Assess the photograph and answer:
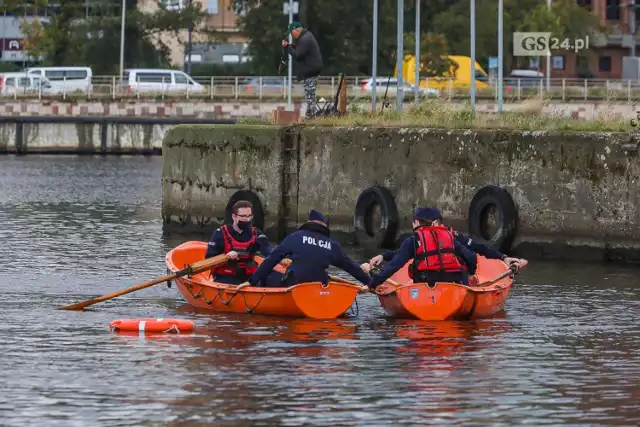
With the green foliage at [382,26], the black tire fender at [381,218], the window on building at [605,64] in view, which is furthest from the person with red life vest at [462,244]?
the window on building at [605,64]

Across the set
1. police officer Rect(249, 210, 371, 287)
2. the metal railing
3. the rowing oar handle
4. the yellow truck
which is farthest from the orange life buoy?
the yellow truck

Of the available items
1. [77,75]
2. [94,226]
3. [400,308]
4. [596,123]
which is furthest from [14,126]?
[400,308]

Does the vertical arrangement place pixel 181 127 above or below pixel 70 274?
above

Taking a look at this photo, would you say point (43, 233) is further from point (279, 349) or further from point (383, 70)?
point (383, 70)

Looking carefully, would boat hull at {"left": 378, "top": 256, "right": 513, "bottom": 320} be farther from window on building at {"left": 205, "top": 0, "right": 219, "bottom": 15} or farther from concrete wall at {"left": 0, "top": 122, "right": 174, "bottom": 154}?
window on building at {"left": 205, "top": 0, "right": 219, "bottom": 15}

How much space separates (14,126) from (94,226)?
35.8 meters

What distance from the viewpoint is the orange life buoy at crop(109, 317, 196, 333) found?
20469 millimetres

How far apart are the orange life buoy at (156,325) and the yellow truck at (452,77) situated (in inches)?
1953

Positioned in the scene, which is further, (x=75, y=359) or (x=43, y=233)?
(x=43, y=233)

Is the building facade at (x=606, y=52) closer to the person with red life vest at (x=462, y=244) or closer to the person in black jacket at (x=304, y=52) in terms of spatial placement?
the person in black jacket at (x=304, y=52)

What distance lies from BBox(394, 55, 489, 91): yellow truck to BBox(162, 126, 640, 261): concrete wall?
35.7 meters

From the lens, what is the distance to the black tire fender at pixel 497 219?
29.0 m

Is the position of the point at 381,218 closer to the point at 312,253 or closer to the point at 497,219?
the point at 497,219

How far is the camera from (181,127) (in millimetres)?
35656
